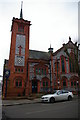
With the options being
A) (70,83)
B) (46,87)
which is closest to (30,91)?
(46,87)

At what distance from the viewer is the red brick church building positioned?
2445 cm

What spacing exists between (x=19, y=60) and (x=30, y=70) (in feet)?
11.5

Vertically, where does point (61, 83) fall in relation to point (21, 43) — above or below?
below

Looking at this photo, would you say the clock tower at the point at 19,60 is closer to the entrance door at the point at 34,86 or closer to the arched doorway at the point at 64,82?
the entrance door at the point at 34,86

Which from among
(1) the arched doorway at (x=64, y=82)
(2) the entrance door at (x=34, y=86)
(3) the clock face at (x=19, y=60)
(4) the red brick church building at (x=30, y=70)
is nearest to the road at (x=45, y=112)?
(4) the red brick church building at (x=30, y=70)

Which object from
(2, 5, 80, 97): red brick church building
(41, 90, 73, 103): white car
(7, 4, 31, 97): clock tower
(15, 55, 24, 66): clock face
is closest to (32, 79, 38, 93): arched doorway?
(2, 5, 80, 97): red brick church building

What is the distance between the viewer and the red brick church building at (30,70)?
24452 millimetres

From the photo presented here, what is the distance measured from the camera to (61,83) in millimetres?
27156

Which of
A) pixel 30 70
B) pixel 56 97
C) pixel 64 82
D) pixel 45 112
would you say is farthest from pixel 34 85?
pixel 45 112

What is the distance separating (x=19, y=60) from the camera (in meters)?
26.1

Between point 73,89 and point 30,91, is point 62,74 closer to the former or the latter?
point 73,89

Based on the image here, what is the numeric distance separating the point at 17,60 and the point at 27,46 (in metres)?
4.69

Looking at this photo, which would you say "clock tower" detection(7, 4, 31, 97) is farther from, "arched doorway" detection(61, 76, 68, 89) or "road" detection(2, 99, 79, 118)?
"road" detection(2, 99, 79, 118)

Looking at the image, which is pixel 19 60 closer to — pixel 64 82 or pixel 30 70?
pixel 30 70
